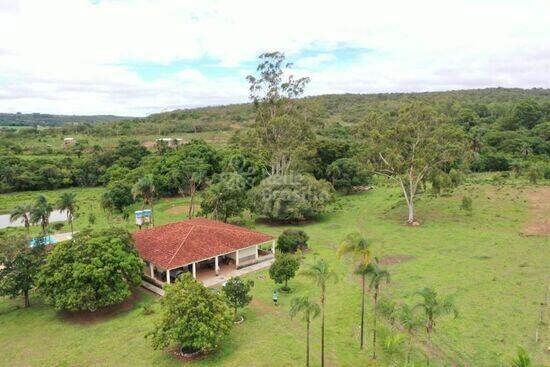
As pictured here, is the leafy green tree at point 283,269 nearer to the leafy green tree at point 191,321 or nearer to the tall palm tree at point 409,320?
the leafy green tree at point 191,321

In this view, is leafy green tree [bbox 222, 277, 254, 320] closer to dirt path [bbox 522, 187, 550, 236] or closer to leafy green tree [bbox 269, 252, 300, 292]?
leafy green tree [bbox 269, 252, 300, 292]

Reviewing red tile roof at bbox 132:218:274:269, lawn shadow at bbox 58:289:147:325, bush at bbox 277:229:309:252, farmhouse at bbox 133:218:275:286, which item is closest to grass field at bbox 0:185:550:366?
lawn shadow at bbox 58:289:147:325

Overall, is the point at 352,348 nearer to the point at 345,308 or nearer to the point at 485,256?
the point at 345,308

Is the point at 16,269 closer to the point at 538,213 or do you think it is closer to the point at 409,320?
the point at 409,320

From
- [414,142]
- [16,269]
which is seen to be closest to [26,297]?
[16,269]

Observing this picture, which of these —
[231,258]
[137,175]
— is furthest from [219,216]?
[137,175]

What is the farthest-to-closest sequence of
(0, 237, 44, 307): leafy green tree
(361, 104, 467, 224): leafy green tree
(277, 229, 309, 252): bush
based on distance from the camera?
(361, 104, 467, 224): leafy green tree
(277, 229, 309, 252): bush
(0, 237, 44, 307): leafy green tree

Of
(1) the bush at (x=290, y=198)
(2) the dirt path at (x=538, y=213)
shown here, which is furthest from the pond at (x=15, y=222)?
(2) the dirt path at (x=538, y=213)
